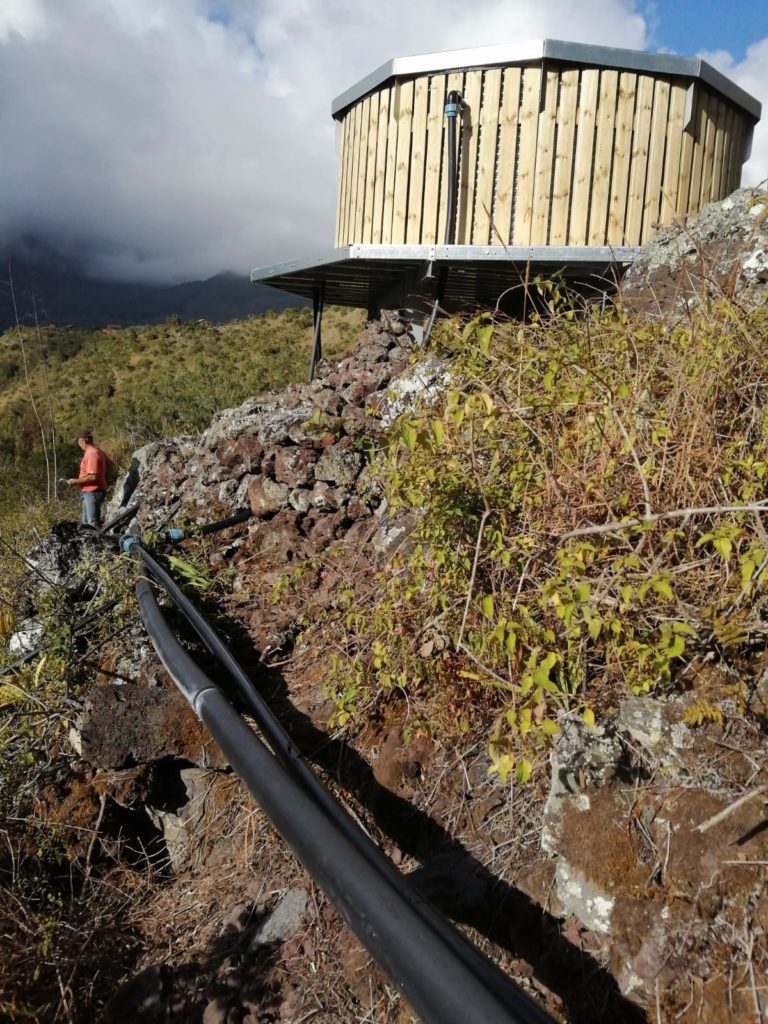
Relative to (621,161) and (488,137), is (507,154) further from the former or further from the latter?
(621,161)

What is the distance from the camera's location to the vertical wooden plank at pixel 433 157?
747 centimetres

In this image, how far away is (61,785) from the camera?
356cm

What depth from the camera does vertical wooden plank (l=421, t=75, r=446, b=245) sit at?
7.47 meters

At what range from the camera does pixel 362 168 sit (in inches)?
328

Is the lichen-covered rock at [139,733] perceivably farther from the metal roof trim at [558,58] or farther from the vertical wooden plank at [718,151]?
the vertical wooden plank at [718,151]

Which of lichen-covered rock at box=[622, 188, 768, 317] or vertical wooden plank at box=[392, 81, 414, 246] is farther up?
vertical wooden plank at box=[392, 81, 414, 246]

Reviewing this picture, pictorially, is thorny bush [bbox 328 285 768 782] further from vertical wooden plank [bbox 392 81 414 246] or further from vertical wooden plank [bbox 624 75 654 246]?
vertical wooden plank [bbox 392 81 414 246]

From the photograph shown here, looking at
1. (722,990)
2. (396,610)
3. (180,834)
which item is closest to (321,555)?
(396,610)

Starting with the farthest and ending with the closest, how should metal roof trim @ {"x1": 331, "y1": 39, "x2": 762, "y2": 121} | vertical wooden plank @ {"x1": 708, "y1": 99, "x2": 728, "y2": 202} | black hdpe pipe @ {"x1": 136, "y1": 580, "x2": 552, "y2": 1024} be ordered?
Result: vertical wooden plank @ {"x1": 708, "y1": 99, "x2": 728, "y2": 202}
metal roof trim @ {"x1": 331, "y1": 39, "x2": 762, "y2": 121}
black hdpe pipe @ {"x1": 136, "y1": 580, "x2": 552, "y2": 1024}

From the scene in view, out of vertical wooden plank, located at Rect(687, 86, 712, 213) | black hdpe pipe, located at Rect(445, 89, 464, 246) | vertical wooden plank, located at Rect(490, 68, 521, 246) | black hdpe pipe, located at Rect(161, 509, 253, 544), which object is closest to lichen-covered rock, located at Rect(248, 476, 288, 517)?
black hdpe pipe, located at Rect(161, 509, 253, 544)

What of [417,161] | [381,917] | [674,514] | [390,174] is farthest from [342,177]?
[381,917]

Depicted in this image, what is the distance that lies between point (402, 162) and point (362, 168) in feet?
2.35

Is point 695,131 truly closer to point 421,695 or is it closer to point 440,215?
point 440,215

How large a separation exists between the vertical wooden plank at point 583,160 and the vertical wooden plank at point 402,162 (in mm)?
1666
